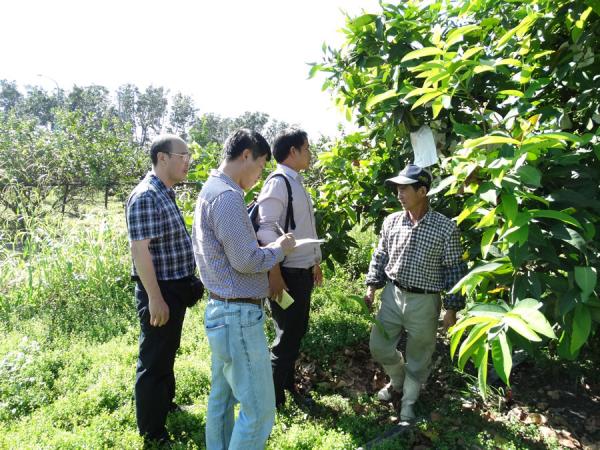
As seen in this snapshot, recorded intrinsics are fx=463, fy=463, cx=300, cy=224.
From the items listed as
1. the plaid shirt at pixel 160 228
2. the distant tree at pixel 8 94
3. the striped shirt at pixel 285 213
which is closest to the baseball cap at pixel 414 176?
the striped shirt at pixel 285 213

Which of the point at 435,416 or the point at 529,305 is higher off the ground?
the point at 529,305

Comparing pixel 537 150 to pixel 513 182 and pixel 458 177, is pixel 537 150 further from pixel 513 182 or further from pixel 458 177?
pixel 458 177

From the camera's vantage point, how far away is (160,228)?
260 cm

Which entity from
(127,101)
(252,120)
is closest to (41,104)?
(127,101)

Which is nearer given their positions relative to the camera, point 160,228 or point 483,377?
point 483,377

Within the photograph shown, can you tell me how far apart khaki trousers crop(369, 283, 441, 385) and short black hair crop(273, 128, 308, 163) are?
1.10 m

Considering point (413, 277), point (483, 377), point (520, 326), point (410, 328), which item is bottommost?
point (410, 328)

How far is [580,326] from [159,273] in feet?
6.83

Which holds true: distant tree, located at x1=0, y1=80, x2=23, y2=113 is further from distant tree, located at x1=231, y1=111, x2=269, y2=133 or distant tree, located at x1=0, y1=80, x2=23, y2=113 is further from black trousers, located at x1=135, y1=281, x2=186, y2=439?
black trousers, located at x1=135, y1=281, x2=186, y2=439

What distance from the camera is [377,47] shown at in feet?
8.75

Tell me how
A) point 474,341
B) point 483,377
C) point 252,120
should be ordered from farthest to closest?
point 252,120 → point 474,341 → point 483,377

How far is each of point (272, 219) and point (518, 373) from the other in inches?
87.6

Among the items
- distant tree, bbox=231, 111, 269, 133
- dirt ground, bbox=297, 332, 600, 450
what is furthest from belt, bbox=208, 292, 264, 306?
distant tree, bbox=231, 111, 269, 133

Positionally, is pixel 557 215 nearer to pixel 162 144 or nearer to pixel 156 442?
pixel 162 144
